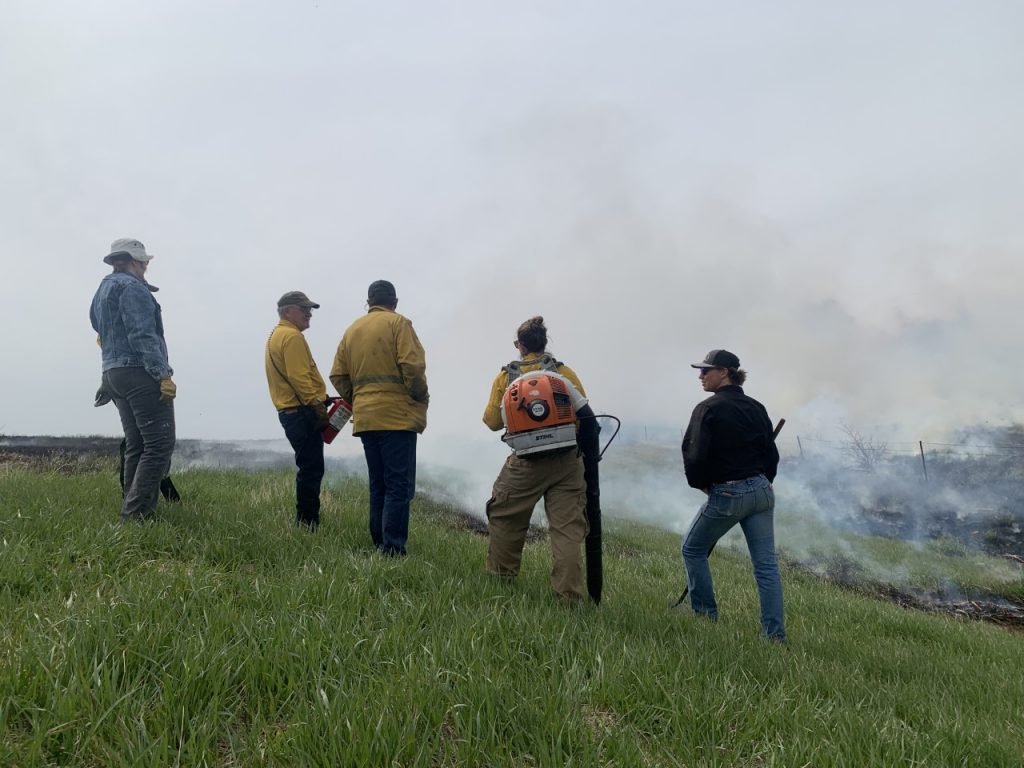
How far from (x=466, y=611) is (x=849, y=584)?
10.9 metres

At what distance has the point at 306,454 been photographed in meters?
4.86

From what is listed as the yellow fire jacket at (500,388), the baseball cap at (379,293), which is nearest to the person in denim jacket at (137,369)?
the baseball cap at (379,293)

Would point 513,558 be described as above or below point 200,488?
below

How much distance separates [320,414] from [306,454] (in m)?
0.39

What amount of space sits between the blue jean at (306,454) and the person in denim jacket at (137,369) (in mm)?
953

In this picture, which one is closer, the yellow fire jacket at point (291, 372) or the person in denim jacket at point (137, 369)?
the person in denim jacket at point (137, 369)

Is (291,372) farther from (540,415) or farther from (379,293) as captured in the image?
(540,415)

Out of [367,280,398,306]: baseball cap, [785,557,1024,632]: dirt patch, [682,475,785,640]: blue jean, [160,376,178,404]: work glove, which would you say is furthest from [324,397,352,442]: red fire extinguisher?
[785,557,1024,632]: dirt patch

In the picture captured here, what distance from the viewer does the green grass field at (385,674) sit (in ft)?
5.83

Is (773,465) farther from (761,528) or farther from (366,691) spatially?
(366,691)

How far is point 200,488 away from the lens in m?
6.16

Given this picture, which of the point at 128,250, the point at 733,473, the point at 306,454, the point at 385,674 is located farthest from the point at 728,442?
the point at 128,250

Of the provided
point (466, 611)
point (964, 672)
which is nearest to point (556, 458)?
point (466, 611)

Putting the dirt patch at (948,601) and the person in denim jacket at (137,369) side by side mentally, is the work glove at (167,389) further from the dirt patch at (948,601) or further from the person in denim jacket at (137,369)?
the dirt patch at (948,601)
